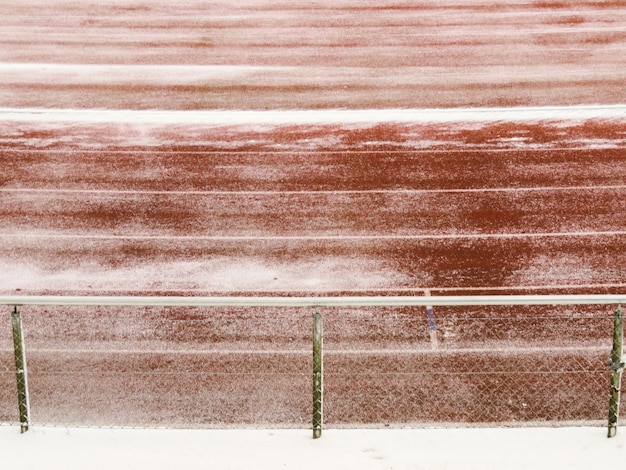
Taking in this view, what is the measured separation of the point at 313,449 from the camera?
309 inches

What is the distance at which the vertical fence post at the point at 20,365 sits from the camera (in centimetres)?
750

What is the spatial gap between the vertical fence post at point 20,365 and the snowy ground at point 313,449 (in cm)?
17

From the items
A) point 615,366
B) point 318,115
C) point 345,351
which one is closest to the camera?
point 615,366

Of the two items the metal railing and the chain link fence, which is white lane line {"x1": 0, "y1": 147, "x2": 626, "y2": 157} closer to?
the chain link fence

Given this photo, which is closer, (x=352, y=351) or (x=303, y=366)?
(x=303, y=366)

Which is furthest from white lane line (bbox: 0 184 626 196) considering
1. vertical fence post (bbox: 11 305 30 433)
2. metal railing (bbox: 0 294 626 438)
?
metal railing (bbox: 0 294 626 438)

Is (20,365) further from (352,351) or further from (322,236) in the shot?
(322,236)

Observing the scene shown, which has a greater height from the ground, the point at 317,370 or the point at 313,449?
the point at 317,370

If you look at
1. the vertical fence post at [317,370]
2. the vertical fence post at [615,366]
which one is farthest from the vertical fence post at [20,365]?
the vertical fence post at [615,366]

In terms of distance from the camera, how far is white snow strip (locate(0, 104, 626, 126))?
2083 centimetres

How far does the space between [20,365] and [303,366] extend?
13.2 ft

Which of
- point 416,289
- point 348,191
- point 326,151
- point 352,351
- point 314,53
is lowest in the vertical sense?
point 352,351

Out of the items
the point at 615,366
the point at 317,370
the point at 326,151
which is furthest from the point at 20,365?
the point at 326,151

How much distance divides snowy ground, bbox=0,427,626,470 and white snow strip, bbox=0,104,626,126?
1342cm
